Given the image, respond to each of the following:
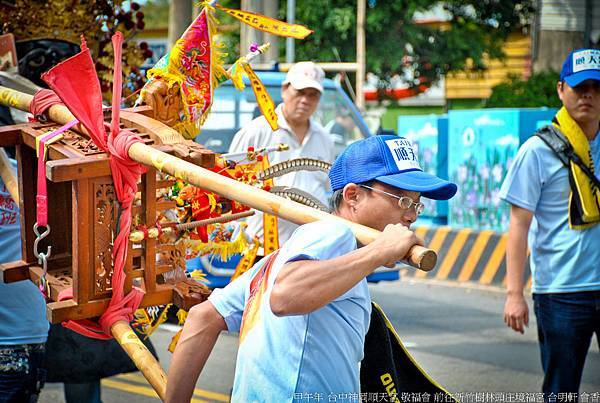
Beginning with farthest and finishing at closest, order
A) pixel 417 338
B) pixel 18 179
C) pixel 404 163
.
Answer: pixel 417 338, pixel 18 179, pixel 404 163

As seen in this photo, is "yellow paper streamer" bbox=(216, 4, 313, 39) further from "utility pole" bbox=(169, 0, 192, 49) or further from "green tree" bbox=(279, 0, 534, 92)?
"green tree" bbox=(279, 0, 534, 92)

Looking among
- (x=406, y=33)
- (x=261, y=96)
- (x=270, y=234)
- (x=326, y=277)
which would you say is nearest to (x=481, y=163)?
(x=270, y=234)

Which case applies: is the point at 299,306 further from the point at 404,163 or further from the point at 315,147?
the point at 315,147

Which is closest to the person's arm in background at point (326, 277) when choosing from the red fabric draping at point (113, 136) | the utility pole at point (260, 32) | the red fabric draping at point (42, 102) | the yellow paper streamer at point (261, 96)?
the red fabric draping at point (113, 136)

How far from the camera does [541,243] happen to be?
4.79 m

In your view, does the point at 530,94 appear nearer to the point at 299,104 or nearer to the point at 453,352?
the point at 453,352

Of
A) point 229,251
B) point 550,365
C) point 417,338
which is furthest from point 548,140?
point 417,338

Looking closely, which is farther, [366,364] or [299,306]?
[366,364]

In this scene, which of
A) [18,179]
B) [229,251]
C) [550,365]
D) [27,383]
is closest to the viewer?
[18,179]

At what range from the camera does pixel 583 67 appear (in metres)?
4.81

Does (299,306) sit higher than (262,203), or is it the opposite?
(262,203)

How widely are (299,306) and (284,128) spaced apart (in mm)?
4069

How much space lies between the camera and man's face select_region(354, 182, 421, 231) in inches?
104

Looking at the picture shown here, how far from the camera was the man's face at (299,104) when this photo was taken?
21.0 feet
